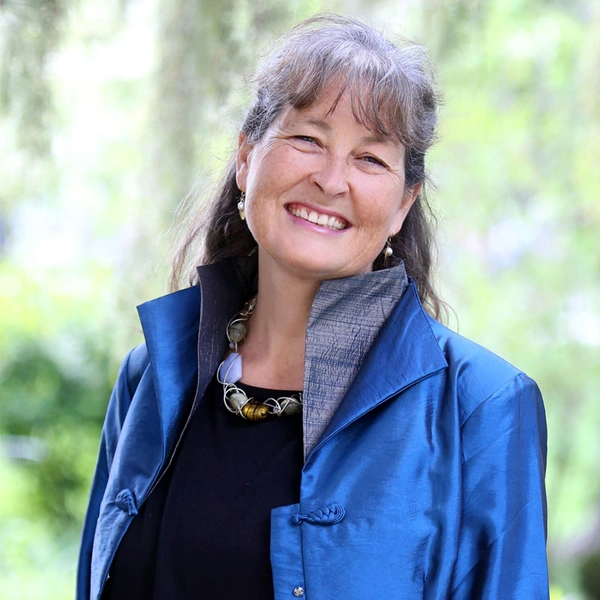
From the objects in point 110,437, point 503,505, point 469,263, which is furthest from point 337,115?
point 469,263

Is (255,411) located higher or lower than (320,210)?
lower

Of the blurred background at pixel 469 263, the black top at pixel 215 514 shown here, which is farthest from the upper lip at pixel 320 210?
the blurred background at pixel 469 263

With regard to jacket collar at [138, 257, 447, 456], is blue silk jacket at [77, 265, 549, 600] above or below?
below

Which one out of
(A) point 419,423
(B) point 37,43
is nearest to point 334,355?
(A) point 419,423

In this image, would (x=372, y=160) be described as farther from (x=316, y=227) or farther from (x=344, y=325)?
(x=344, y=325)

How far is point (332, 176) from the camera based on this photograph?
1437mm

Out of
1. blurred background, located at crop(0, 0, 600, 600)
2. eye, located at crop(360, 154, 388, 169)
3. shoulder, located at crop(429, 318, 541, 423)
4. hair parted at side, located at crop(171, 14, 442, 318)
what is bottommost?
shoulder, located at crop(429, 318, 541, 423)

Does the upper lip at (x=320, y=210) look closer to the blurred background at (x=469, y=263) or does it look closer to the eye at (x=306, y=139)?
the eye at (x=306, y=139)

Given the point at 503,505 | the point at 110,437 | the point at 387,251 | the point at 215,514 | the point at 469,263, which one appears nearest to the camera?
the point at 503,505

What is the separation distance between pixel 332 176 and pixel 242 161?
0.29m

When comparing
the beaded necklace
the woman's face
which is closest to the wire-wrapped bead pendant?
the beaded necklace

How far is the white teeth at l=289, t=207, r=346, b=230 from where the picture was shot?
1.46 metres

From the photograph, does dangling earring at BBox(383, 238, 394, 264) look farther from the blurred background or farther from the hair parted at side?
the blurred background

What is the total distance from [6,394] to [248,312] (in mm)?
4311
